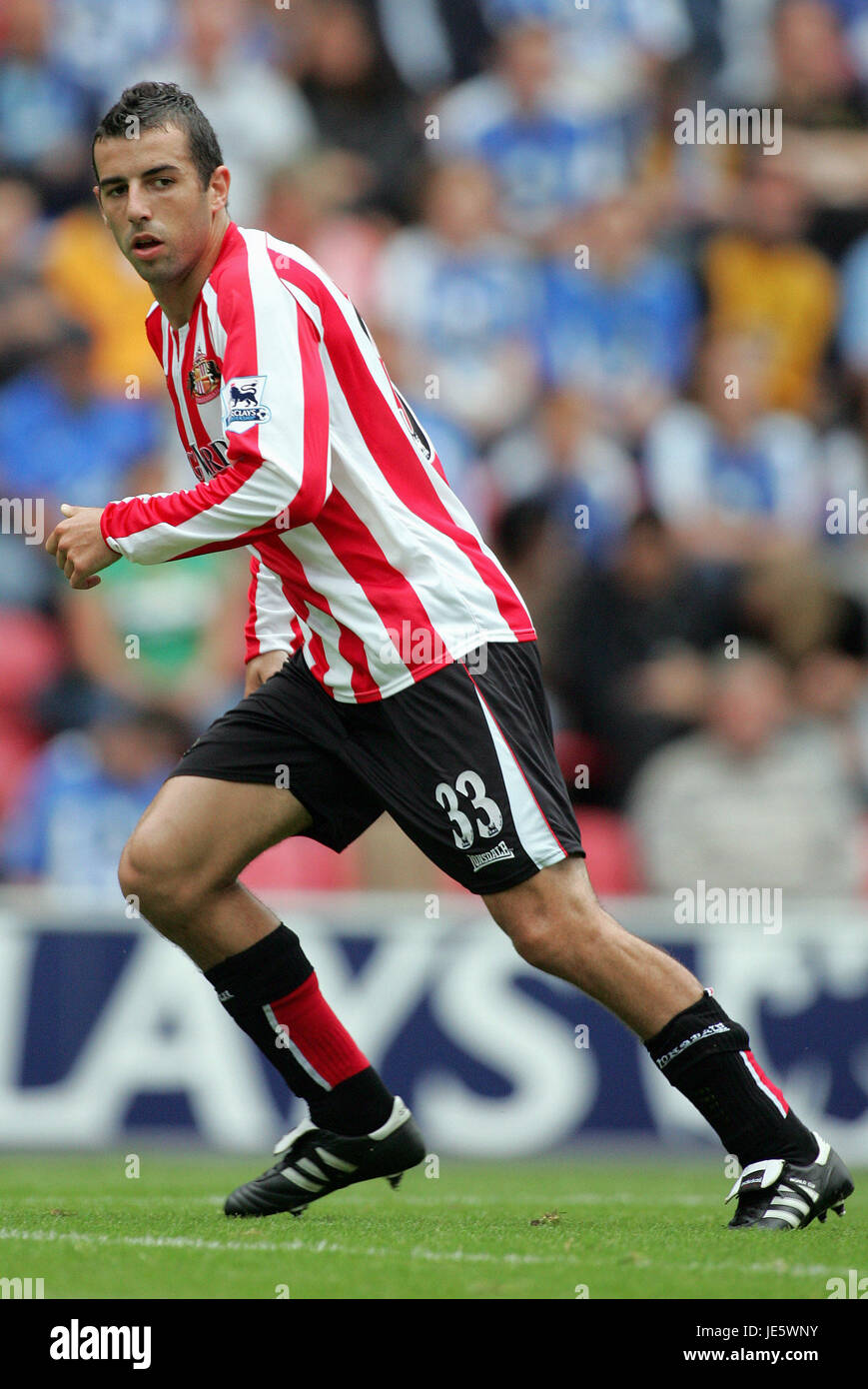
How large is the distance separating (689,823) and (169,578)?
2443mm

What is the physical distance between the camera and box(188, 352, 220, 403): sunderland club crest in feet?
15.0

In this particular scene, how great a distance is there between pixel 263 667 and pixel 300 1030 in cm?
100

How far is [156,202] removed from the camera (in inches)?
177

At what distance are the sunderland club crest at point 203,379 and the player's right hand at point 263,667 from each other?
33.9 inches

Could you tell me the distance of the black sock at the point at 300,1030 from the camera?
488 centimetres

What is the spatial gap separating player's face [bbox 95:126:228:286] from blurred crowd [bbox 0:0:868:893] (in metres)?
3.65

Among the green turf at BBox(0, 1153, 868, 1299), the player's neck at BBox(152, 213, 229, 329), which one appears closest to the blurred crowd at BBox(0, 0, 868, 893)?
the green turf at BBox(0, 1153, 868, 1299)

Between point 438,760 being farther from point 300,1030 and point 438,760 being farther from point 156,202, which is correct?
point 156,202

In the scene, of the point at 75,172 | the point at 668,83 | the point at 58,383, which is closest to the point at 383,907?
the point at 58,383

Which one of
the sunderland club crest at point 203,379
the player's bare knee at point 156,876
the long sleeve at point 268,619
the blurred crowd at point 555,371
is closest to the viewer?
the sunderland club crest at point 203,379

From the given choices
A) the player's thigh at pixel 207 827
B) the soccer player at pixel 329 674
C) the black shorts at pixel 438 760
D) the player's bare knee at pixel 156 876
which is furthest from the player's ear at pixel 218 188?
the player's bare knee at pixel 156 876

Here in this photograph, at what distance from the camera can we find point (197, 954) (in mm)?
4859

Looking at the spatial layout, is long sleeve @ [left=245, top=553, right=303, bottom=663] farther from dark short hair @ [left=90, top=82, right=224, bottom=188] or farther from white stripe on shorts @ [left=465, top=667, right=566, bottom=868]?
dark short hair @ [left=90, top=82, right=224, bottom=188]

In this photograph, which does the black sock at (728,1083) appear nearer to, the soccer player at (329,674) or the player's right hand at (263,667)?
the soccer player at (329,674)
